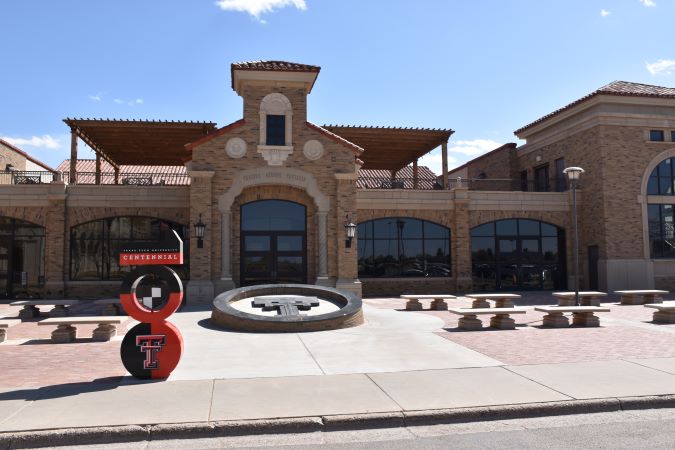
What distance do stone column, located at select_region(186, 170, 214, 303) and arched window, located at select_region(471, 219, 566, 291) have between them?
1241 cm

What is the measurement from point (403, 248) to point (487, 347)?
13.6 m

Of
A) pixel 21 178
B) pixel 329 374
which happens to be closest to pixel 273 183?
pixel 329 374

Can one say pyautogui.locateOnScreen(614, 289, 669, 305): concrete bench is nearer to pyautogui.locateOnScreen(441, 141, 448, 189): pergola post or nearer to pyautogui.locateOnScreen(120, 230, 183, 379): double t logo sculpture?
pyautogui.locateOnScreen(441, 141, 448, 189): pergola post

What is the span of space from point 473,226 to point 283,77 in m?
11.2

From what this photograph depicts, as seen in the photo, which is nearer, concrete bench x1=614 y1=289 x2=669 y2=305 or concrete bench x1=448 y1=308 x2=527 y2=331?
concrete bench x1=448 y1=308 x2=527 y2=331

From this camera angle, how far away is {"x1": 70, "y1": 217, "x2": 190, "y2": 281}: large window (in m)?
22.2

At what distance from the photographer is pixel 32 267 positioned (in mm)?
22156

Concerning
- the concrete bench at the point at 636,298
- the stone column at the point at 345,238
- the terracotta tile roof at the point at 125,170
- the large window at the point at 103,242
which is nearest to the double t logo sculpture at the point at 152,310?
the stone column at the point at 345,238

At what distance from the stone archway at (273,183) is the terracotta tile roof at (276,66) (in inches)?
145

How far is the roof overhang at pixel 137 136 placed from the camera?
2212cm

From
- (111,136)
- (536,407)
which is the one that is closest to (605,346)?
(536,407)

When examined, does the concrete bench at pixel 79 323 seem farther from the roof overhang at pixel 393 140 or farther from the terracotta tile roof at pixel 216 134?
the roof overhang at pixel 393 140

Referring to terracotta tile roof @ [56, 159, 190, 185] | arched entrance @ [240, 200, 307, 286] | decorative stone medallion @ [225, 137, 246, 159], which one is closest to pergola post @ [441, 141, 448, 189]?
arched entrance @ [240, 200, 307, 286]

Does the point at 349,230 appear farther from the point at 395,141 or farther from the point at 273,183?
the point at 395,141
